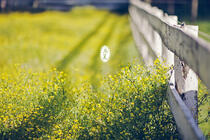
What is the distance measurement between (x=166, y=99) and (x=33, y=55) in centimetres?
687

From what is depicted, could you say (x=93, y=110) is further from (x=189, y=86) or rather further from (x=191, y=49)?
(x=191, y=49)

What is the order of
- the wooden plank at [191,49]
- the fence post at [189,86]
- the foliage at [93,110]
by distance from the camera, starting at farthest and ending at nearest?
the foliage at [93,110] → the fence post at [189,86] → the wooden plank at [191,49]

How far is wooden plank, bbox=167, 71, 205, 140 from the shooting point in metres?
2.78

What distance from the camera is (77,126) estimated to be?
4094 mm

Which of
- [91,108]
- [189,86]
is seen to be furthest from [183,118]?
[91,108]

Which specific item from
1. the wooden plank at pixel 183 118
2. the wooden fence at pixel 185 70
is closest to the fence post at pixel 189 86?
the wooden fence at pixel 185 70

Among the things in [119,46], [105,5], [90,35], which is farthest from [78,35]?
[105,5]

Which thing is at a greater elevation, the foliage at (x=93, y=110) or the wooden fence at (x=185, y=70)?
the wooden fence at (x=185, y=70)

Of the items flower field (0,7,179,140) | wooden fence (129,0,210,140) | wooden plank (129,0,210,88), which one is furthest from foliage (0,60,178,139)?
wooden plank (129,0,210,88)

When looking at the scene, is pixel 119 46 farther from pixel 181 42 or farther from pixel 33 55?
pixel 181 42

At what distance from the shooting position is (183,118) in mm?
3096

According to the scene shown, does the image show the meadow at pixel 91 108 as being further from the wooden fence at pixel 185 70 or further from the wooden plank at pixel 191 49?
the wooden plank at pixel 191 49

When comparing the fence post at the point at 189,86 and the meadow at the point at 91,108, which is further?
the meadow at the point at 91,108

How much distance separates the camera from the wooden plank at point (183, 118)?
278cm
